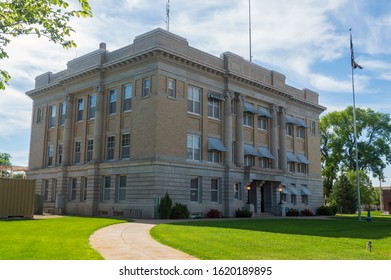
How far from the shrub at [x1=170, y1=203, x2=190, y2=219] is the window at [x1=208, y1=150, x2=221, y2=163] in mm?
6254

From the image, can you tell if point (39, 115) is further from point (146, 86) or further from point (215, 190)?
point (215, 190)

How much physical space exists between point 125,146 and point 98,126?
4.06 metres

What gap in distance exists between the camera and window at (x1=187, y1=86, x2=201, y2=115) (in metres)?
35.5

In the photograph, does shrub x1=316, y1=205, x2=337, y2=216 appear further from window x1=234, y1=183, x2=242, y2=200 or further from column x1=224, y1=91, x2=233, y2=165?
column x1=224, y1=91, x2=233, y2=165

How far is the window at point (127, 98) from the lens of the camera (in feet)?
116

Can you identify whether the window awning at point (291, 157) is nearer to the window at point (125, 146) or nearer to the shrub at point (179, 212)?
the shrub at point (179, 212)

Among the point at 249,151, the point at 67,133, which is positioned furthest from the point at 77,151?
the point at 249,151

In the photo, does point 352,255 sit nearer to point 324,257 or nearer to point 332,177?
point 324,257

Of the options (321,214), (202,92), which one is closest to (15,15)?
(202,92)

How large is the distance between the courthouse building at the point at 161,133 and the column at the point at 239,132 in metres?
0.10

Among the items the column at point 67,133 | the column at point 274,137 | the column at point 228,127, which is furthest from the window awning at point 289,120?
the column at point 67,133

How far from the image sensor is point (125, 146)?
115ft

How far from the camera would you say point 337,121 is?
247ft

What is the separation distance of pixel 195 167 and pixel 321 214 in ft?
71.7
